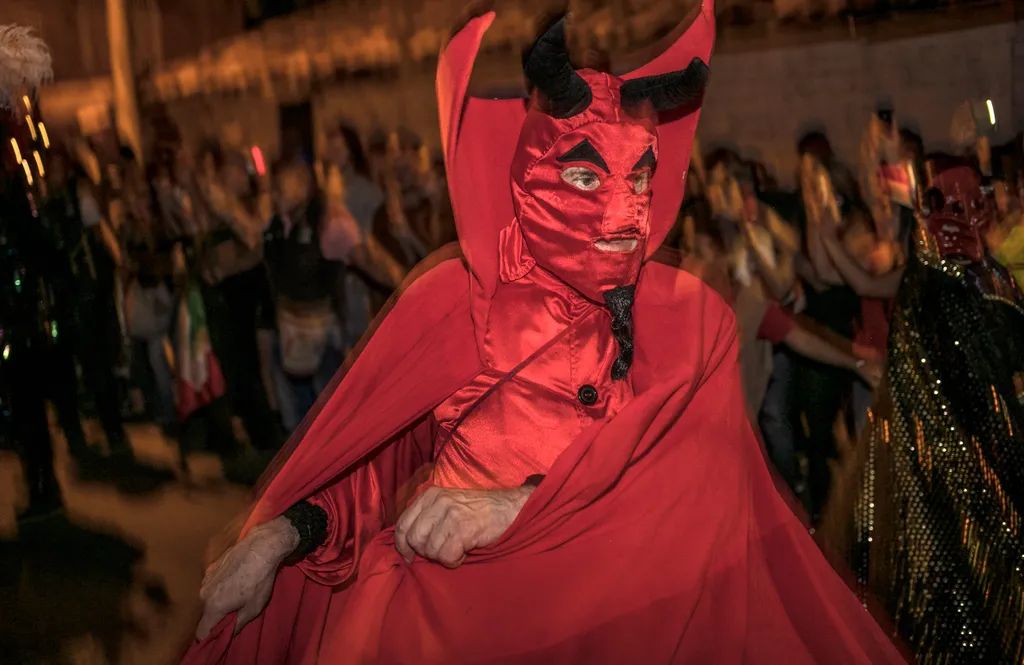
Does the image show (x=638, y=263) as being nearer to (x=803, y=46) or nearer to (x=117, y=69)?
(x=803, y=46)

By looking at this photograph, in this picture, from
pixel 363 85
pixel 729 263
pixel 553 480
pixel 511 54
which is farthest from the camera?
pixel 729 263

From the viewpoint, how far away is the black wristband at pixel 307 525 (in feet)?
3.18

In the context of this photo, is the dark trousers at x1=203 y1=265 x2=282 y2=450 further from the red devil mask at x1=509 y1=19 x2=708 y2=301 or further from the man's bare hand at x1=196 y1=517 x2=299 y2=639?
the red devil mask at x1=509 y1=19 x2=708 y2=301

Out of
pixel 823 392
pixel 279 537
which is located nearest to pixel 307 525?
pixel 279 537

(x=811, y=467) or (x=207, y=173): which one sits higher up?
(x=207, y=173)

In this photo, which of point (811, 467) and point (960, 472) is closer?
point (960, 472)

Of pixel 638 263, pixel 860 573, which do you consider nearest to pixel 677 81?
pixel 638 263

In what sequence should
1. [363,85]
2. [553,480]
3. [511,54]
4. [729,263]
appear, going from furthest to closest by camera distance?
[729,263] < [363,85] < [511,54] < [553,480]

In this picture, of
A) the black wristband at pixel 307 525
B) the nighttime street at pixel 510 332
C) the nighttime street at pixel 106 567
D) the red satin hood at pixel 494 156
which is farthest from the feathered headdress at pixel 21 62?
the black wristband at pixel 307 525

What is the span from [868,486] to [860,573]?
13 cm

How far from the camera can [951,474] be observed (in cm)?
118

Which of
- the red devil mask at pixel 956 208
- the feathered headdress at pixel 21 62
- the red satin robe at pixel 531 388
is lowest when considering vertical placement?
the red satin robe at pixel 531 388

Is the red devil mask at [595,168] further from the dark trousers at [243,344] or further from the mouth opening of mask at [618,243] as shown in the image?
the dark trousers at [243,344]

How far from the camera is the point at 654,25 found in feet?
4.04
